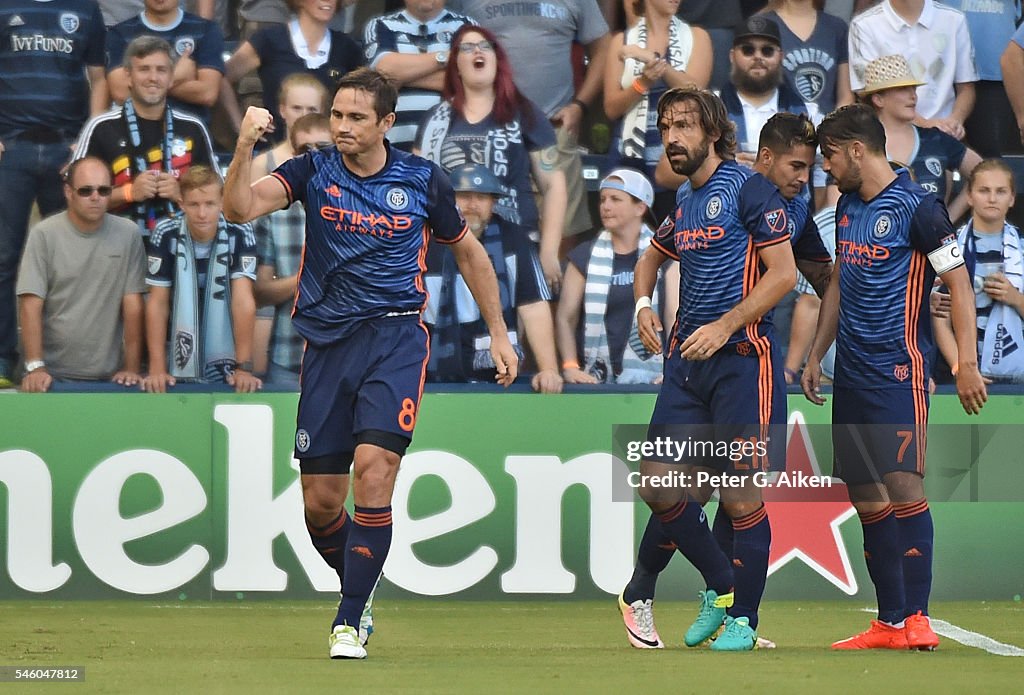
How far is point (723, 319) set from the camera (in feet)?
22.5

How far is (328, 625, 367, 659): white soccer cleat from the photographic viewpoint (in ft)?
20.6

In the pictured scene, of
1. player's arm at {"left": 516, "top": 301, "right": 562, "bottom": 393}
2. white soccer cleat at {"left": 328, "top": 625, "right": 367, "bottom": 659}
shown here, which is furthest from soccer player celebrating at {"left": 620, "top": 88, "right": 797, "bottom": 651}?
player's arm at {"left": 516, "top": 301, "right": 562, "bottom": 393}

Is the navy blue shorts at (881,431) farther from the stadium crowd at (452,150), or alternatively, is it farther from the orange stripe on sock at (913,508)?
the stadium crowd at (452,150)

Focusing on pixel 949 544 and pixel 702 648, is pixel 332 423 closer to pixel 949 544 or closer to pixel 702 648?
pixel 702 648

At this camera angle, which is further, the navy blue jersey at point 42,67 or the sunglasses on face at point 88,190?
the navy blue jersey at point 42,67

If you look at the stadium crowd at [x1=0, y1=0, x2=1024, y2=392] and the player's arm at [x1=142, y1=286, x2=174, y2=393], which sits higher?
the stadium crowd at [x1=0, y1=0, x2=1024, y2=392]

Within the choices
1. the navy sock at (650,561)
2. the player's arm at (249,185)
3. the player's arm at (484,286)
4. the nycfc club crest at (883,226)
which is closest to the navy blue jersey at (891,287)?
the nycfc club crest at (883,226)

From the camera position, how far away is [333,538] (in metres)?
7.10

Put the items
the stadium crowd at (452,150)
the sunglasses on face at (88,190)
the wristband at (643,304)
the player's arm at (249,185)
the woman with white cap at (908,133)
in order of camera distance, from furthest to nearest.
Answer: the woman with white cap at (908,133) → the stadium crowd at (452,150) → the sunglasses on face at (88,190) → the wristband at (643,304) → the player's arm at (249,185)

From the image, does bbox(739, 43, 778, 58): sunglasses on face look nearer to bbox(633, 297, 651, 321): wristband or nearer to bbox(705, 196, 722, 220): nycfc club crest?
bbox(633, 297, 651, 321): wristband

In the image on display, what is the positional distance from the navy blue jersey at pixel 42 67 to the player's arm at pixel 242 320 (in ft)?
4.80

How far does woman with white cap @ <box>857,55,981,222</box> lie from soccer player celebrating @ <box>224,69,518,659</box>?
4.10 meters

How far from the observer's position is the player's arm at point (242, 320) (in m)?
9.40

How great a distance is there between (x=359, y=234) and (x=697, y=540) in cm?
196
